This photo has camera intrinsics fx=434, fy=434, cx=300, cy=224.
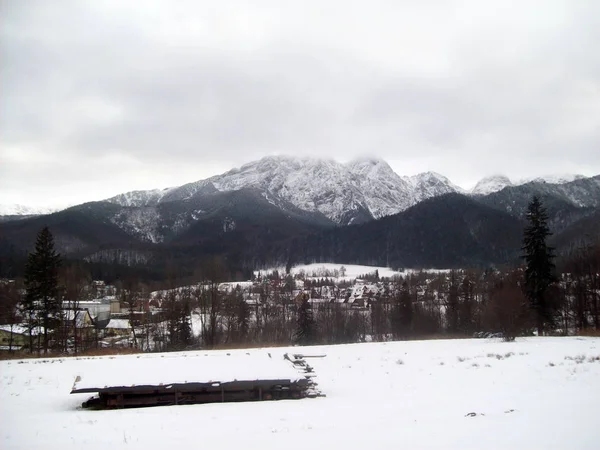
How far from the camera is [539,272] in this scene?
41.6 m

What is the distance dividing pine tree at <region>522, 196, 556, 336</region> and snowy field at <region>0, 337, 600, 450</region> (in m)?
23.1

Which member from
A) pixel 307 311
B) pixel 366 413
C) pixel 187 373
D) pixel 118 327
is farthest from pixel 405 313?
pixel 366 413

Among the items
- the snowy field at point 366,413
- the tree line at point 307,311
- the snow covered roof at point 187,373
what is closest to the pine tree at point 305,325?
the tree line at point 307,311

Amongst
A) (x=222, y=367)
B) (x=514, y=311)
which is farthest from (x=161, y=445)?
(x=514, y=311)

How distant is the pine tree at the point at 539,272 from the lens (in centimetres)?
4088

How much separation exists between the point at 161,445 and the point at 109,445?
1144 millimetres

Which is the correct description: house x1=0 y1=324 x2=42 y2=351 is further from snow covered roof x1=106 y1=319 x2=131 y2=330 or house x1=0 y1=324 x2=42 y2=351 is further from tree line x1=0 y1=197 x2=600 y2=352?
snow covered roof x1=106 y1=319 x2=131 y2=330

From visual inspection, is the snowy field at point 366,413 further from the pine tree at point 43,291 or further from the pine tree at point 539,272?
the pine tree at point 43,291

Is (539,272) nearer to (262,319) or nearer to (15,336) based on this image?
(262,319)

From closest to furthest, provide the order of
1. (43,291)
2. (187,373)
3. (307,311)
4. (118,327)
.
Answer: (187,373) < (43,291) < (307,311) < (118,327)

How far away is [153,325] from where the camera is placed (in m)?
65.1

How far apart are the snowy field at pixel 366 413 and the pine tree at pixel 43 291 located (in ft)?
84.0

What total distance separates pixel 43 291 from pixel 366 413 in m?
40.5

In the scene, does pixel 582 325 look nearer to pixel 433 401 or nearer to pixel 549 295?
pixel 549 295
